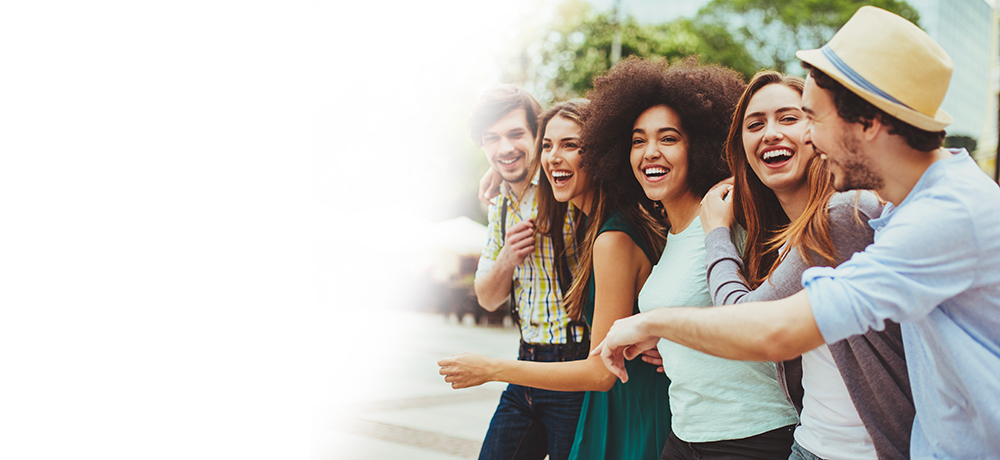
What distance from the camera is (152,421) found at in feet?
11.8

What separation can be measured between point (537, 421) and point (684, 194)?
1132 millimetres

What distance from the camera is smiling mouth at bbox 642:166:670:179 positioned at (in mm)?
2348

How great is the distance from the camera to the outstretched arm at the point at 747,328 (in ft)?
4.12

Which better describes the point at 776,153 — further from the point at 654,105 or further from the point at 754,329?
the point at 754,329

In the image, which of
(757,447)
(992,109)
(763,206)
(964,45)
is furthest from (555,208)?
(964,45)

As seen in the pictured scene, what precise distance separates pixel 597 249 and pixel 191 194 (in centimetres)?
222

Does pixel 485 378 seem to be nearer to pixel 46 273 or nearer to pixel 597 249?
pixel 597 249

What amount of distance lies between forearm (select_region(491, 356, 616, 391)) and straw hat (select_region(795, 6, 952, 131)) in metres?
1.29

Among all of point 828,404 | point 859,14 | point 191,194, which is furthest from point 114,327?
point 859,14

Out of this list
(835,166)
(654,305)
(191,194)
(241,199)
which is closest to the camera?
(835,166)

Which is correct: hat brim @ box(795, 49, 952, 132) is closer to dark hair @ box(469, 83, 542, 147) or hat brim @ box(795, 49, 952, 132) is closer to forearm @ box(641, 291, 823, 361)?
forearm @ box(641, 291, 823, 361)

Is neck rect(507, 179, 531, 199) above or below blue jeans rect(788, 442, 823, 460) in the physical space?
above

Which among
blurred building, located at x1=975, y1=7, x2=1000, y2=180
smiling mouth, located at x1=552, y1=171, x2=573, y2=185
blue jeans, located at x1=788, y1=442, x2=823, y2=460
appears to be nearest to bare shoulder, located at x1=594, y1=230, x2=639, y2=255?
smiling mouth, located at x1=552, y1=171, x2=573, y2=185

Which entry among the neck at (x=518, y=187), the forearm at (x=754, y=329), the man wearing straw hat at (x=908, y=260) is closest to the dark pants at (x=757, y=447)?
the man wearing straw hat at (x=908, y=260)
